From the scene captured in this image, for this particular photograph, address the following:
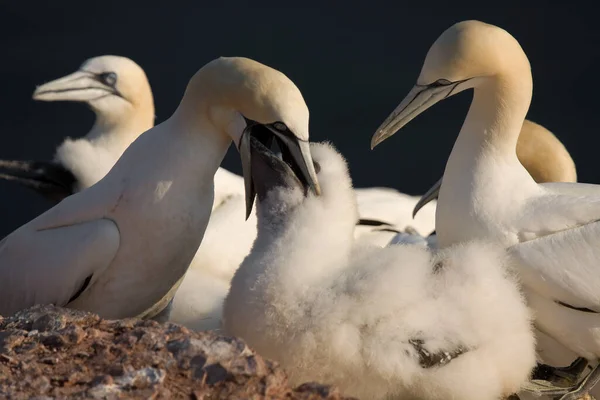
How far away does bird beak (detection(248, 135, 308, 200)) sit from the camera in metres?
4.10

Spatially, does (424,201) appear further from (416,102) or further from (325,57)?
(325,57)

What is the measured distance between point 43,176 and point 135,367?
3.74 metres

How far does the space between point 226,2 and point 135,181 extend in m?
5.44

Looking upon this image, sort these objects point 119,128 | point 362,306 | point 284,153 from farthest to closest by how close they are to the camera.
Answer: point 119,128 → point 284,153 → point 362,306

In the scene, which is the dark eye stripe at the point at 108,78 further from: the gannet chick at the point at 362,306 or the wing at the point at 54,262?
the gannet chick at the point at 362,306

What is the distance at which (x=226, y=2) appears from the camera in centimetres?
990

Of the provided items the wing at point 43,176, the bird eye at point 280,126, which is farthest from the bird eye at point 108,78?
the bird eye at point 280,126

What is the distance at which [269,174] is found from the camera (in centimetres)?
416

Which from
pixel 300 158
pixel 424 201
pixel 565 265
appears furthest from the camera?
pixel 424 201

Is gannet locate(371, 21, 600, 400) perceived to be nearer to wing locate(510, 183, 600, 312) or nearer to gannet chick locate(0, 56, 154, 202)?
wing locate(510, 183, 600, 312)

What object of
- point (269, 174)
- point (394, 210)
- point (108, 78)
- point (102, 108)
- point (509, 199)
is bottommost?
point (394, 210)

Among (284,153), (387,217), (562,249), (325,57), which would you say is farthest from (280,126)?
(325,57)

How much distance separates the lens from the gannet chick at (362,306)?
3893 millimetres

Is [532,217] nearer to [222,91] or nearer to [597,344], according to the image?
[597,344]
